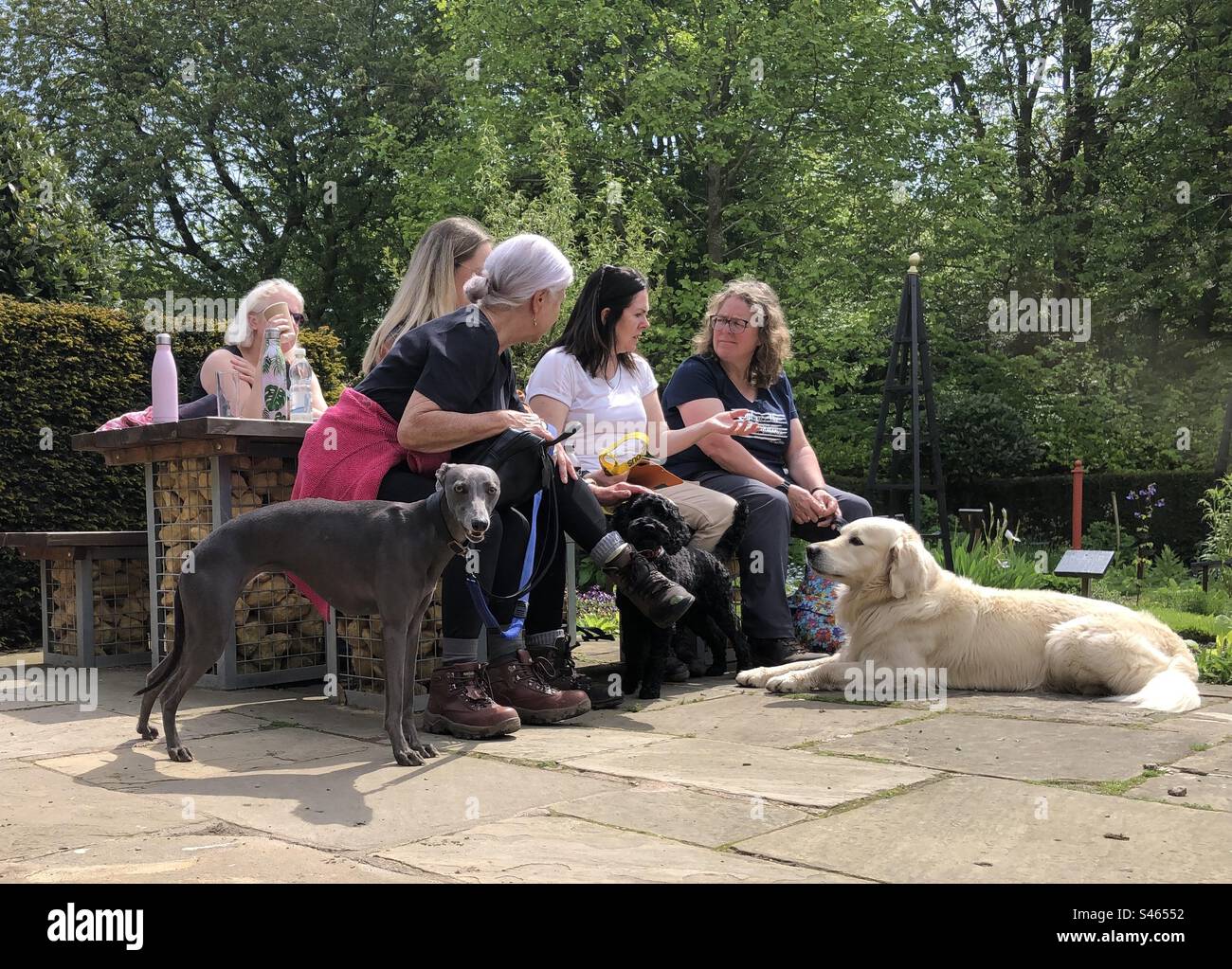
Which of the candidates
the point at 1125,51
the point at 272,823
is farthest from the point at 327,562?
the point at 1125,51

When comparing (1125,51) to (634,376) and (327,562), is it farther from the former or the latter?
(327,562)

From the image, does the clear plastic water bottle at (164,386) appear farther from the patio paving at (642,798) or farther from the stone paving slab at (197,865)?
the stone paving slab at (197,865)

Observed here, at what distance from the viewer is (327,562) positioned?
11.6 feet

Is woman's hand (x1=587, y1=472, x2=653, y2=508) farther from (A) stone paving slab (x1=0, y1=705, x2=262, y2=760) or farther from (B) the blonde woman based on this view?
(A) stone paving slab (x1=0, y1=705, x2=262, y2=760)

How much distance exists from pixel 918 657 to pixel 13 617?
4.98m

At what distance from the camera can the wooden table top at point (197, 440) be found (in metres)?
4.54

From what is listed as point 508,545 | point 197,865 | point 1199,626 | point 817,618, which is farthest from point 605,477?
point 1199,626

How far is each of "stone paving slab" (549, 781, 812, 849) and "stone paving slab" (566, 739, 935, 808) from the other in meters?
0.11

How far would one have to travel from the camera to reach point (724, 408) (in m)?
5.77

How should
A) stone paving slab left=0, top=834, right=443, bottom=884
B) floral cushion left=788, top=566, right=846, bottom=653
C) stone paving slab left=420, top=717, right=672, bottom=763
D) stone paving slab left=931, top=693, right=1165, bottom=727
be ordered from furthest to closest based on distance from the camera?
floral cushion left=788, top=566, right=846, bottom=653, stone paving slab left=931, top=693, right=1165, bottom=727, stone paving slab left=420, top=717, right=672, bottom=763, stone paving slab left=0, top=834, right=443, bottom=884

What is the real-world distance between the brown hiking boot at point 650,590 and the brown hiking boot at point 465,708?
64cm

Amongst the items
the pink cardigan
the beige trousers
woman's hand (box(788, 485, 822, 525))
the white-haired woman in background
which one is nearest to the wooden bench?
the white-haired woman in background

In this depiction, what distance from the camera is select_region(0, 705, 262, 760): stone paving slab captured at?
12.3 feet

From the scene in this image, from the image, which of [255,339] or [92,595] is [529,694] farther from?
[92,595]
